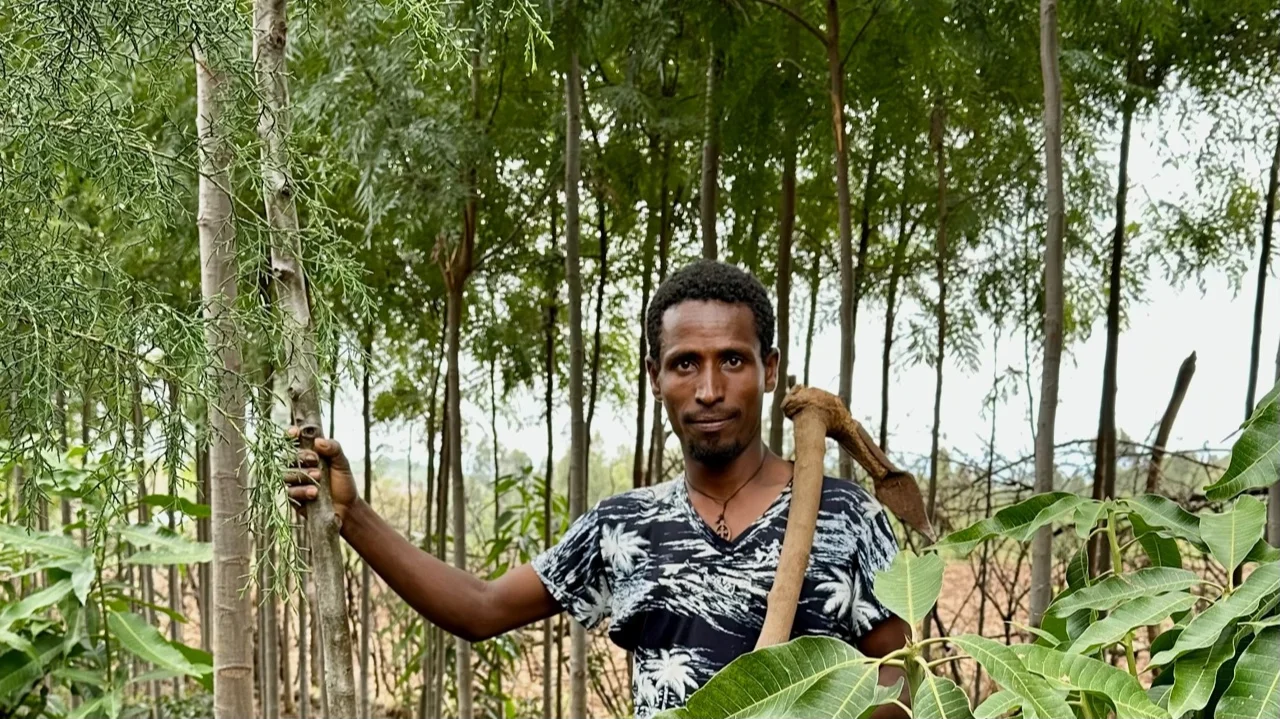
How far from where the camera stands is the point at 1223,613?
760 millimetres

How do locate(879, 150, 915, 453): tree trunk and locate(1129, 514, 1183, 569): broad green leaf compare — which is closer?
locate(1129, 514, 1183, 569): broad green leaf

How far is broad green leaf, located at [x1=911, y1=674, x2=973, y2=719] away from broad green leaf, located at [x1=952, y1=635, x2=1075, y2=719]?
3 cm

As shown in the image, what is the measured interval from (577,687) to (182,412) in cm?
247

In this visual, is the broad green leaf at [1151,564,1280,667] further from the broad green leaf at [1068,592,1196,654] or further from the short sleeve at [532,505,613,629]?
the short sleeve at [532,505,613,629]

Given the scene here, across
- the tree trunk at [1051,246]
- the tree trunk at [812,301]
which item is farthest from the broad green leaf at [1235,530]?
the tree trunk at [812,301]

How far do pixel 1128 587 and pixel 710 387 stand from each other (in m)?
0.68

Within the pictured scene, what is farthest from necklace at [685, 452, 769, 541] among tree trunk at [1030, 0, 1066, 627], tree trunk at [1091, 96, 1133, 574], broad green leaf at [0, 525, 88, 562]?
tree trunk at [1091, 96, 1133, 574]

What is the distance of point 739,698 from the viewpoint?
753 millimetres

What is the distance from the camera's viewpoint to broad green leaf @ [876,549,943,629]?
0.85 metres

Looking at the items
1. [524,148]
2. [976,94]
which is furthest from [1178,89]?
[524,148]

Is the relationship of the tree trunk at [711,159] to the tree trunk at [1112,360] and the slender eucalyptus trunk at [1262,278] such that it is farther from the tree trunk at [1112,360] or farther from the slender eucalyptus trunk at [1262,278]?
the slender eucalyptus trunk at [1262,278]

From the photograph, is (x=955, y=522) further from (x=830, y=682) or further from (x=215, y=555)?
(x=830, y=682)

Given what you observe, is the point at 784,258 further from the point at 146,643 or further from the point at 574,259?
the point at 146,643

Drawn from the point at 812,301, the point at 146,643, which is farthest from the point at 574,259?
the point at 812,301
